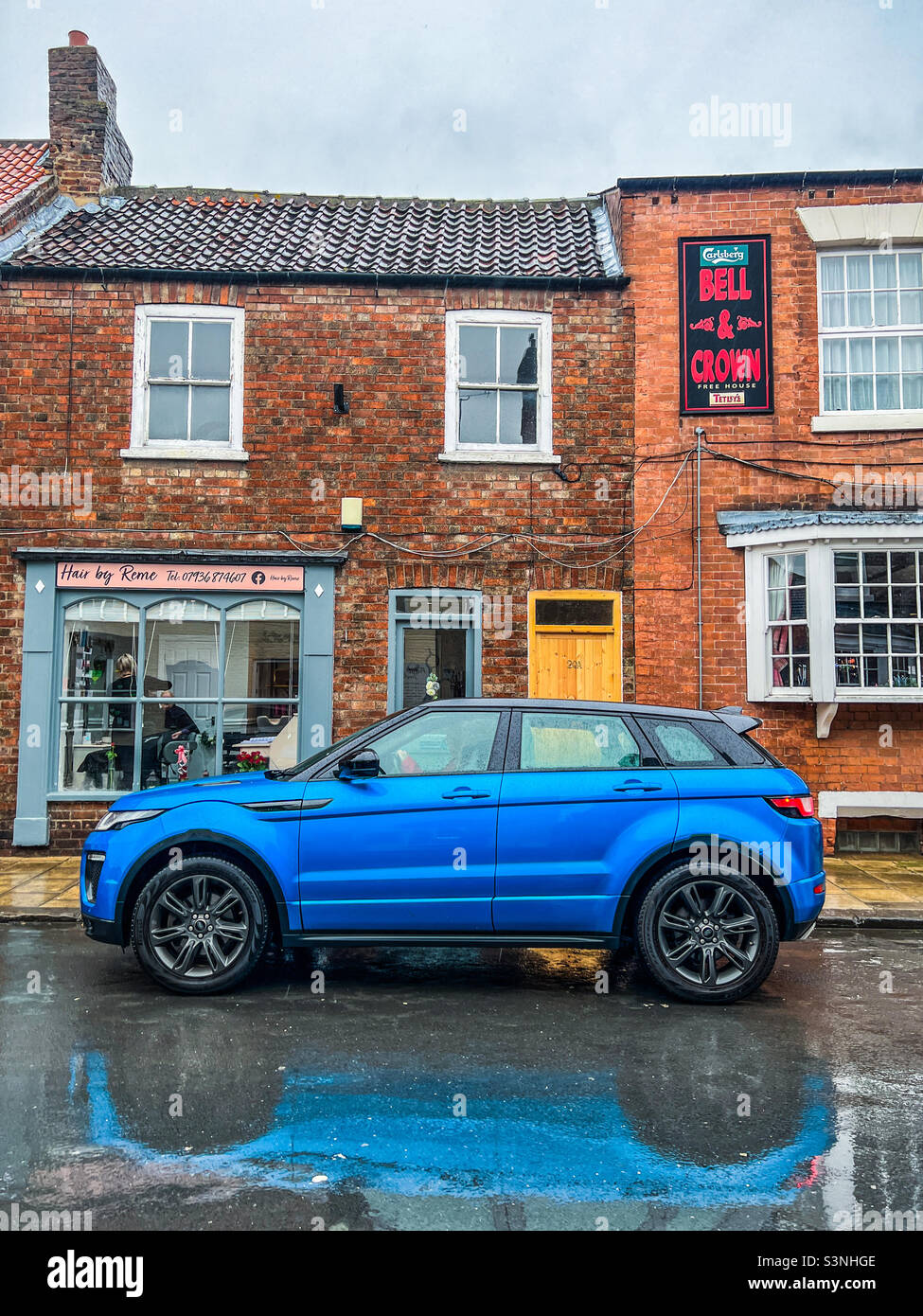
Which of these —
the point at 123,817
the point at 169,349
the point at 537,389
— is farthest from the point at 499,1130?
the point at 169,349

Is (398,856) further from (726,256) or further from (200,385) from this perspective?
(726,256)

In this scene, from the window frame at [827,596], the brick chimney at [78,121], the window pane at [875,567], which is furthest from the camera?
the brick chimney at [78,121]

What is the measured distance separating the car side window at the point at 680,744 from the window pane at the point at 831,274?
7365 millimetres

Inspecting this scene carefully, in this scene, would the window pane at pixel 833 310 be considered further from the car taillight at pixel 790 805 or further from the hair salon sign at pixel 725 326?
the car taillight at pixel 790 805

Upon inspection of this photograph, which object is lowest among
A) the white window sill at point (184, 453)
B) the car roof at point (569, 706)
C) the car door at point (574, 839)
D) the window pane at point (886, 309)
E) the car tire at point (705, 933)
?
the car tire at point (705, 933)

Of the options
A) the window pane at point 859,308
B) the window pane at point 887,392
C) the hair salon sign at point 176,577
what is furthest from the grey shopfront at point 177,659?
the window pane at point 859,308

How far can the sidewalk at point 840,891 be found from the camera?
7816 millimetres

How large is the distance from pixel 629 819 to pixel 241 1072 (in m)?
2.49

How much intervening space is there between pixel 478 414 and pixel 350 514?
1.86m

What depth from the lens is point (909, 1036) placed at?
5.11m

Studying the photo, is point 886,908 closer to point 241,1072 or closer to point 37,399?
point 241,1072

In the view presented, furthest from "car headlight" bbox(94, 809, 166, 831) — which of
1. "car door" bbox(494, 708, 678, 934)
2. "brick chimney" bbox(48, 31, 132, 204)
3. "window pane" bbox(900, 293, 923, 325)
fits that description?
"window pane" bbox(900, 293, 923, 325)

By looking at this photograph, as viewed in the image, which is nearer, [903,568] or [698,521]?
[903,568]

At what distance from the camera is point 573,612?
424 inches
